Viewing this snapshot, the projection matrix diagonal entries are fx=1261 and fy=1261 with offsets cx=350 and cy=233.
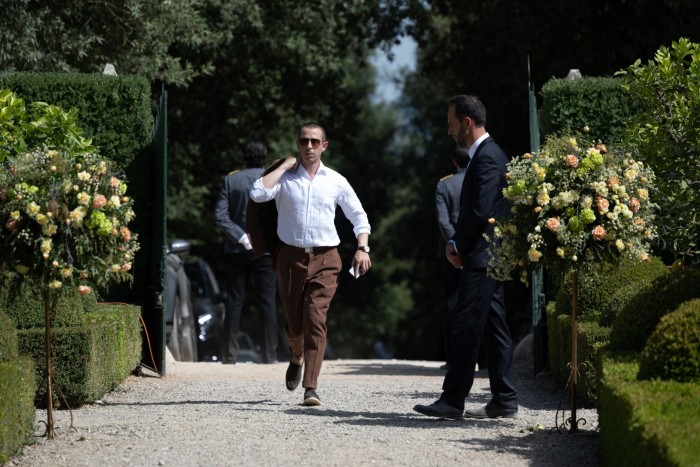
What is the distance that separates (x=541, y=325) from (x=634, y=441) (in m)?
6.85

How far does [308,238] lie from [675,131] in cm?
284

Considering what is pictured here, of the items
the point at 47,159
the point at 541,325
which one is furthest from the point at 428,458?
the point at 541,325

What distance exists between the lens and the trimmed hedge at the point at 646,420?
500 centimetres

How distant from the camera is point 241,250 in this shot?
1382 cm

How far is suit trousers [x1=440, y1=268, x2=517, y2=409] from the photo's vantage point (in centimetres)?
816

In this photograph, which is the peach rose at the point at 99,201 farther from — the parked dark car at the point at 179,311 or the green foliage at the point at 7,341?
the parked dark car at the point at 179,311

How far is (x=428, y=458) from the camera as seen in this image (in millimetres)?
6867

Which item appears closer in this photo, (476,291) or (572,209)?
(572,209)

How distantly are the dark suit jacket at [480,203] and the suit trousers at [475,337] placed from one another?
0.44 ft

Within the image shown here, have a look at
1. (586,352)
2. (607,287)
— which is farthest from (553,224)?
(607,287)

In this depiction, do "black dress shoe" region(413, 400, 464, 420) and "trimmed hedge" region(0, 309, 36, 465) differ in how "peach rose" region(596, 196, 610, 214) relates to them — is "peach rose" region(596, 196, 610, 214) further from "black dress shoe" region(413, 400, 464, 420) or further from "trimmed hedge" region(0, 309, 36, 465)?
"trimmed hedge" region(0, 309, 36, 465)

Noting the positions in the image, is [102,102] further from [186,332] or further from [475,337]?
[475,337]

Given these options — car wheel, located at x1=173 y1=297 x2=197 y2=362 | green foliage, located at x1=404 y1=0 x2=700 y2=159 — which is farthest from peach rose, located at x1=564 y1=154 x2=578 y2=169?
green foliage, located at x1=404 y1=0 x2=700 y2=159

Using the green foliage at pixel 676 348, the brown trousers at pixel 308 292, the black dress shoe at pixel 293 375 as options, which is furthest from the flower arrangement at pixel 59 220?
the green foliage at pixel 676 348
